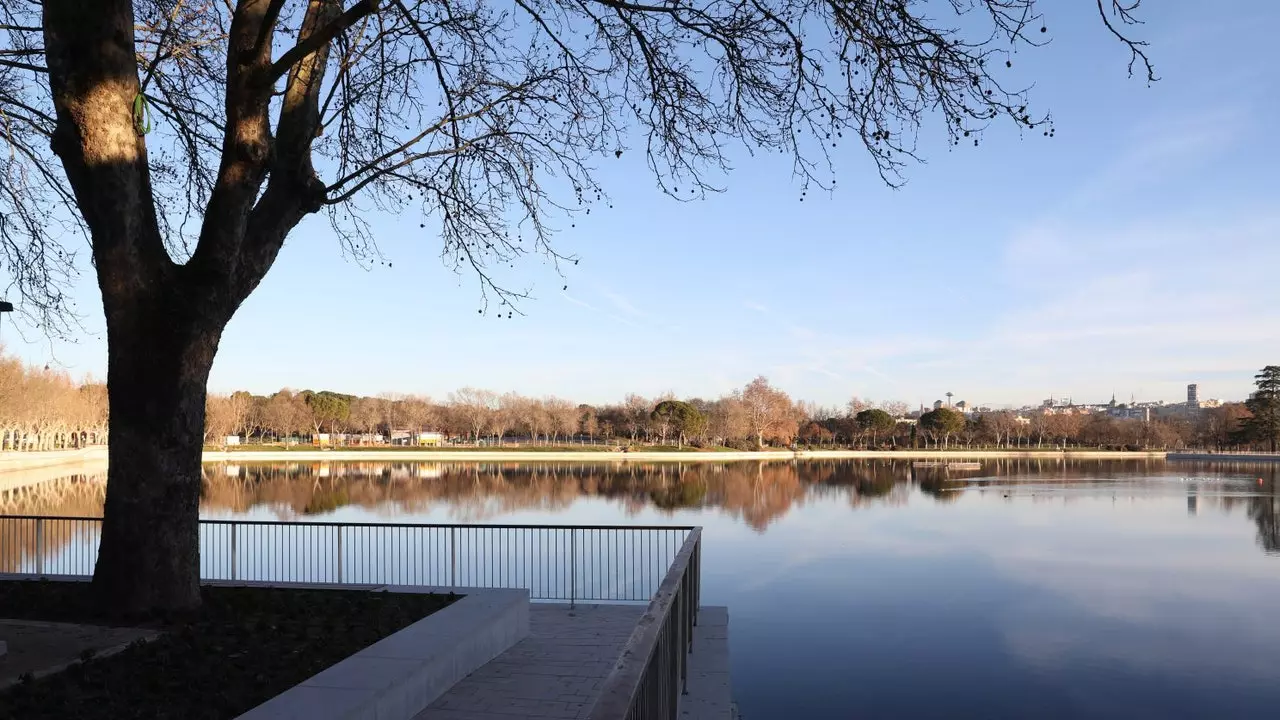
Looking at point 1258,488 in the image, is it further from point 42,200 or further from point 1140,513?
point 42,200

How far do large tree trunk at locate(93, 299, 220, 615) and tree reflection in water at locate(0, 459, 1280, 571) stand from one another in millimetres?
13408

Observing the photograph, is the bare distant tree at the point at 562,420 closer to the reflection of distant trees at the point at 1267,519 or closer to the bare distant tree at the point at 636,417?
the bare distant tree at the point at 636,417

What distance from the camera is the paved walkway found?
6629 millimetres

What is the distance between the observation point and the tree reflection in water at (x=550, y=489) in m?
31.2

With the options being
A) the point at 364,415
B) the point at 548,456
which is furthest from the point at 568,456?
the point at 364,415

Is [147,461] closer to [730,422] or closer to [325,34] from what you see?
[325,34]

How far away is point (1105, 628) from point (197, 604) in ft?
44.4

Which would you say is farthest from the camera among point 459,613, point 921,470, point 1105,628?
point 921,470

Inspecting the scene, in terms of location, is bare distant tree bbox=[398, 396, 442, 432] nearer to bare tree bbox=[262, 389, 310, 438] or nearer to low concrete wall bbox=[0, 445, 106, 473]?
bare tree bbox=[262, 389, 310, 438]

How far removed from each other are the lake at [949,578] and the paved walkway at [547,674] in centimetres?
235

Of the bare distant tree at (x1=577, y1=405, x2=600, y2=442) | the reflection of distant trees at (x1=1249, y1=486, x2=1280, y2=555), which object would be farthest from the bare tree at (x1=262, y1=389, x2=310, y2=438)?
the reflection of distant trees at (x1=1249, y1=486, x2=1280, y2=555)

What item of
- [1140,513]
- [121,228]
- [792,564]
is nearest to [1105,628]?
[792,564]

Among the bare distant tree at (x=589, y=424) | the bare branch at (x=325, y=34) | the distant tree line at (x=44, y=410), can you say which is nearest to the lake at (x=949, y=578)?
the bare branch at (x=325, y=34)

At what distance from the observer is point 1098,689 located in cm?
1108
